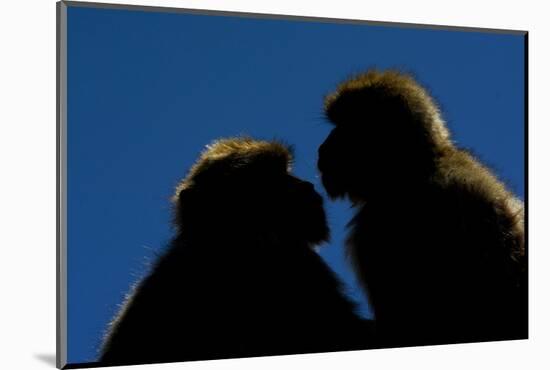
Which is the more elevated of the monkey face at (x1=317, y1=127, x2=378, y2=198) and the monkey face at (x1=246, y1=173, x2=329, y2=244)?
the monkey face at (x1=317, y1=127, x2=378, y2=198)

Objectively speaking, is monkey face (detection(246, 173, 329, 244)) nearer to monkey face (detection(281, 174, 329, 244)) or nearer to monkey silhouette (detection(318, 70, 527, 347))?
monkey face (detection(281, 174, 329, 244))

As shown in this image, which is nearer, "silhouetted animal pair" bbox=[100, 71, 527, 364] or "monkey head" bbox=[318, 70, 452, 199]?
"silhouetted animal pair" bbox=[100, 71, 527, 364]

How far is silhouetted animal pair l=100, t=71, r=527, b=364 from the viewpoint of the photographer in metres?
3.83

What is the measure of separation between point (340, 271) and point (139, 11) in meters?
1.24

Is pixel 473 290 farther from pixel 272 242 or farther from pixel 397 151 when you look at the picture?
pixel 272 242

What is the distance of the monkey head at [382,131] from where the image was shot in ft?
13.3

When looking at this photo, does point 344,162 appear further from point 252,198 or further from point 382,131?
point 252,198

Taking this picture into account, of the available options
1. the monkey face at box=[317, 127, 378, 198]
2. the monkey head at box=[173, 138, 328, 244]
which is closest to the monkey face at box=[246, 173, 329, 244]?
the monkey head at box=[173, 138, 328, 244]

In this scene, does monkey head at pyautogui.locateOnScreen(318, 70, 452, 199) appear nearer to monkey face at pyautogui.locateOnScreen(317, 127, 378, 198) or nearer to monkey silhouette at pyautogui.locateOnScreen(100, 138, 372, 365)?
monkey face at pyautogui.locateOnScreen(317, 127, 378, 198)

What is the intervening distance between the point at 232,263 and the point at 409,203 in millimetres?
734

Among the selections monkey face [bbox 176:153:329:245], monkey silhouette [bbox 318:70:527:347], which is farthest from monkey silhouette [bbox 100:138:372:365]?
Answer: monkey silhouette [bbox 318:70:527:347]

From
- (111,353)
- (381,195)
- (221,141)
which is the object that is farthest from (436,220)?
(111,353)

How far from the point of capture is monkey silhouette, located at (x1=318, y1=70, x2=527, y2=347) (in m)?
4.00

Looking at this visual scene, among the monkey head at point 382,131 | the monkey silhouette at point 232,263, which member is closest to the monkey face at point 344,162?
A: the monkey head at point 382,131
